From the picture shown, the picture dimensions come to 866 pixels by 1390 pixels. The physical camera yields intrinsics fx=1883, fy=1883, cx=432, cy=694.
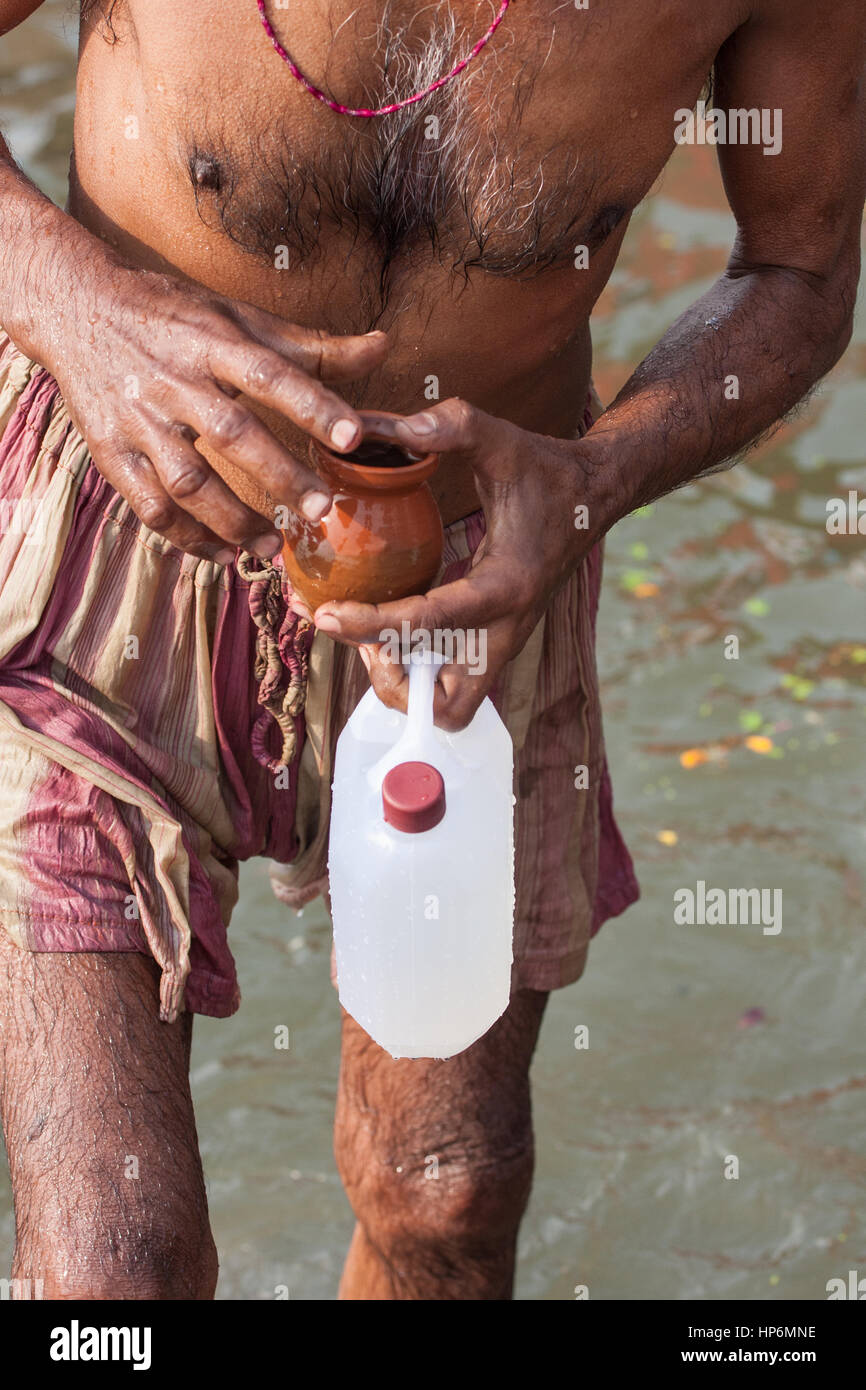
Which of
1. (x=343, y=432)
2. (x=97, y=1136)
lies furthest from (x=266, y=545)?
(x=97, y=1136)

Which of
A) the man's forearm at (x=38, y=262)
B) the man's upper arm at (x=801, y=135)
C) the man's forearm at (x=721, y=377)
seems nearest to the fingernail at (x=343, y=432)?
the man's forearm at (x=38, y=262)

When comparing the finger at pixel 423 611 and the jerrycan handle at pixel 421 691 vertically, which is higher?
the finger at pixel 423 611

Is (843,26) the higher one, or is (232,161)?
(843,26)

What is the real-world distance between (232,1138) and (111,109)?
2.37 metres

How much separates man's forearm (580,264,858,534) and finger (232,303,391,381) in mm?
448

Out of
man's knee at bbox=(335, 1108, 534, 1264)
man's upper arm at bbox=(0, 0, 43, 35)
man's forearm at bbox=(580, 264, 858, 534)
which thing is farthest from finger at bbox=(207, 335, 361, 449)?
man's knee at bbox=(335, 1108, 534, 1264)

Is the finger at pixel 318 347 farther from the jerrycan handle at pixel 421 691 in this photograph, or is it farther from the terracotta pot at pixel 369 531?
the jerrycan handle at pixel 421 691

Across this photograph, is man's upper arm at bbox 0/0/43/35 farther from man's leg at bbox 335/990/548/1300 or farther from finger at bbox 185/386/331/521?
man's leg at bbox 335/990/548/1300

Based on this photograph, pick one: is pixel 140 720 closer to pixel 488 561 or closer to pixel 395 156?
pixel 488 561

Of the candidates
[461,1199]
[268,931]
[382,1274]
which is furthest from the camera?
[268,931]

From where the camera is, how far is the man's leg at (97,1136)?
2.22m
